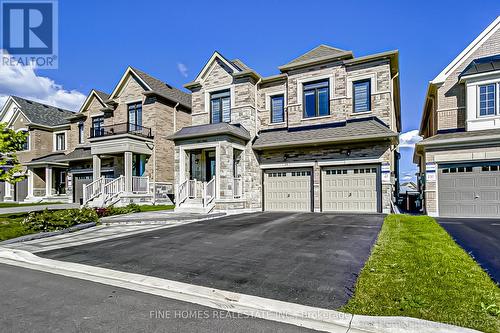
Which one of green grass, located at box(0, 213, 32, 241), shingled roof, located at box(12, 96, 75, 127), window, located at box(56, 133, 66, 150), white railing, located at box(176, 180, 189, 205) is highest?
shingled roof, located at box(12, 96, 75, 127)

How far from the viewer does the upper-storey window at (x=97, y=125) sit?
79.9 feet

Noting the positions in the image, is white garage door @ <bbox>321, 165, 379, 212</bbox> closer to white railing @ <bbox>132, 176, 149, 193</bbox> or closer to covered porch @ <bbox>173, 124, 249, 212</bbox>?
covered porch @ <bbox>173, 124, 249, 212</bbox>

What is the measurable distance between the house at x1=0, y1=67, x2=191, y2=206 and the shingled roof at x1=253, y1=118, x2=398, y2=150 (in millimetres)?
7571

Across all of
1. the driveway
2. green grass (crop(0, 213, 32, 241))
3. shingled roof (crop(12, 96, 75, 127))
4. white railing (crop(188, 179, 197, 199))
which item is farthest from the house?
the driveway

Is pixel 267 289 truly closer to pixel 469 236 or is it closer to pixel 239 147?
pixel 469 236

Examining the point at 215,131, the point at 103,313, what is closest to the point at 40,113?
the point at 215,131

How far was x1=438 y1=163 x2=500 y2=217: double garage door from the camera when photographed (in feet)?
43.4

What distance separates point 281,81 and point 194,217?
9631 millimetres

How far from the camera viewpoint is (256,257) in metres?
6.89

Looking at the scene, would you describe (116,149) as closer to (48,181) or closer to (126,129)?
(126,129)

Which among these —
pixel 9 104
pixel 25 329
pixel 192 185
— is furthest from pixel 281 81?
pixel 9 104

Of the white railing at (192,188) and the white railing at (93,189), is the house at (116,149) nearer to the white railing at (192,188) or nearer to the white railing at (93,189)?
the white railing at (93,189)

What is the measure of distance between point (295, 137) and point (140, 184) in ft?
39.0

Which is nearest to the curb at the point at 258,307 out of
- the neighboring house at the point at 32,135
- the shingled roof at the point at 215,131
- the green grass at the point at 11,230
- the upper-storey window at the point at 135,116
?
the green grass at the point at 11,230
